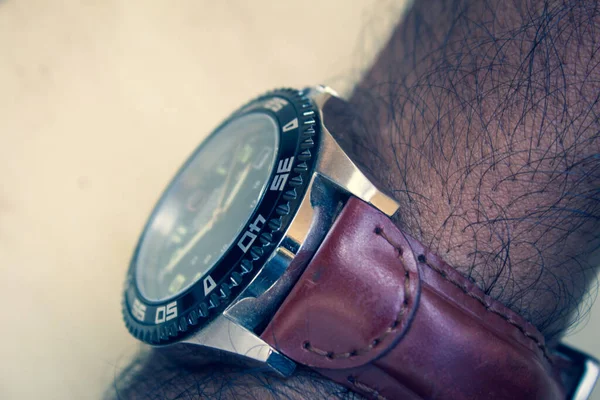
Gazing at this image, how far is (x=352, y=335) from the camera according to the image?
760mm

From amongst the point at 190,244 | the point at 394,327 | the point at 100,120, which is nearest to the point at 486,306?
the point at 394,327

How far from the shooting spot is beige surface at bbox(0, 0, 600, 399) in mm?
1352

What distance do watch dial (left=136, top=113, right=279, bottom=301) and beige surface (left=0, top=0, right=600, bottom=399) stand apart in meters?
0.31

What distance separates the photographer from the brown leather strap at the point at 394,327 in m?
0.75

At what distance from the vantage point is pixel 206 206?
1.17 metres

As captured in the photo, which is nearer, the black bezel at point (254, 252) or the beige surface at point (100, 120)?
the black bezel at point (254, 252)

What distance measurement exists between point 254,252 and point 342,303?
0.62 ft

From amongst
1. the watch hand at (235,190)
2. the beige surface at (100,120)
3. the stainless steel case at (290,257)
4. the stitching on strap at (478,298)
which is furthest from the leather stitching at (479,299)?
the beige surface at (100,120)

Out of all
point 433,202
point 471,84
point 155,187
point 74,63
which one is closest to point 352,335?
point 433,202

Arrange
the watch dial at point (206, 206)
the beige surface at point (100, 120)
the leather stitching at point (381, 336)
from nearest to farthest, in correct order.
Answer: the leather stitching at point (381, 336) → the watch dial at point (206, 206) → the beige surface at point (100, 120)

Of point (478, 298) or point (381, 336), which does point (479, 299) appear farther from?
point (381, 336)

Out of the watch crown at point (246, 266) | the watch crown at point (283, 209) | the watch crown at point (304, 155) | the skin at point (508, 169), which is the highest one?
the skin at point (508, 169)

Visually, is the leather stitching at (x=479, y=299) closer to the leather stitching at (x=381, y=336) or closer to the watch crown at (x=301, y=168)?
the leather stitching at (x=381, y=336)

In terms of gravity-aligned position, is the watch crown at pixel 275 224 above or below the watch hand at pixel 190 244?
above
